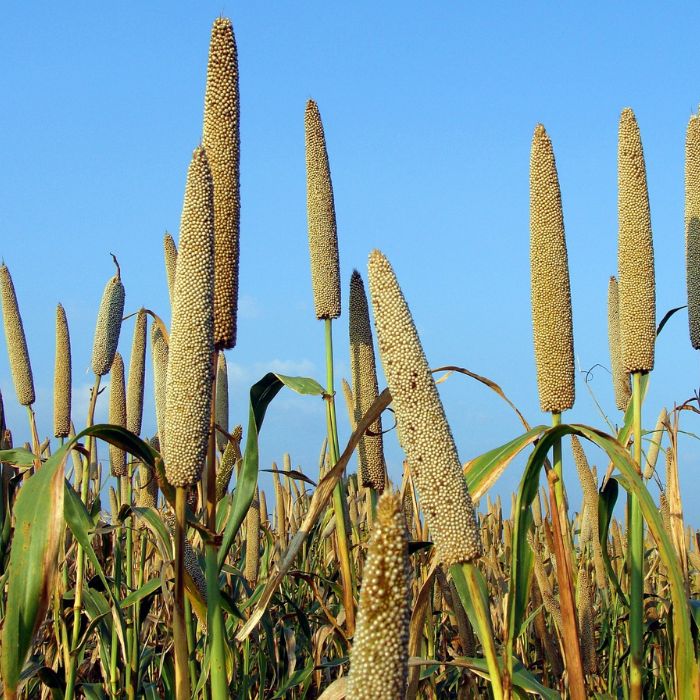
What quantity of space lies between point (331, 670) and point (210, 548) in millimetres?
2981

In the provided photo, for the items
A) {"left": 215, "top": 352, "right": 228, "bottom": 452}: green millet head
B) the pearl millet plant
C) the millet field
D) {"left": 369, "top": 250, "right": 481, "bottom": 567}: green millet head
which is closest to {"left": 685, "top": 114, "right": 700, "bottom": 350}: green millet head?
the millet field

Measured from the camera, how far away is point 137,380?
257 inches

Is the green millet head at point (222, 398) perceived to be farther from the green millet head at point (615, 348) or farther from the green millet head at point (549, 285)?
the green millet head at point (615, 348)

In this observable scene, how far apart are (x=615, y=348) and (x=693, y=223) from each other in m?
2.19

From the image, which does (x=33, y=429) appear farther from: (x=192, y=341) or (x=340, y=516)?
(x=192, y=341)

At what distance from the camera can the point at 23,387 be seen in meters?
6.78

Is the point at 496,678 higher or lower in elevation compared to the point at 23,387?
lower

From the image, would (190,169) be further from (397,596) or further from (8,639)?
(397,596)

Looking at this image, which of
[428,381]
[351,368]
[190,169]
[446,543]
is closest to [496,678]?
[446,543]

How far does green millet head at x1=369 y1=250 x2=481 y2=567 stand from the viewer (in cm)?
239

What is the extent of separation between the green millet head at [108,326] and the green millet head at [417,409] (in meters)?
3.36

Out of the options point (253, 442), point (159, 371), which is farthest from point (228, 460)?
point (159, 371)

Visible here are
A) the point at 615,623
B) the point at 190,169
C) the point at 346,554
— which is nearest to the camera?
the point at 190,169

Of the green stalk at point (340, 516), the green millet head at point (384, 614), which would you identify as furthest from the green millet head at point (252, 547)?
the green millet head at point (384, 614)
